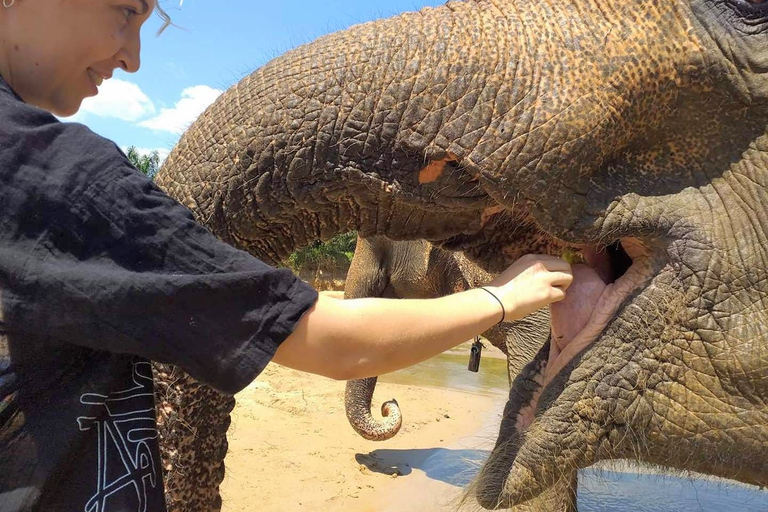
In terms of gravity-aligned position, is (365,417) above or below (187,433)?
above

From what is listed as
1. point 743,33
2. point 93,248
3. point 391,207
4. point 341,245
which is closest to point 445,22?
point 391,207

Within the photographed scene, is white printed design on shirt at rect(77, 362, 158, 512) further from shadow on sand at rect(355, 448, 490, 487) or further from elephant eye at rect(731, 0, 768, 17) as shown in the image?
shadow on sand at rect(355, 448, 490, 487)

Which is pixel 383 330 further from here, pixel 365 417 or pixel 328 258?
pixel 328 258

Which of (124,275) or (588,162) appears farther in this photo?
(588,162)

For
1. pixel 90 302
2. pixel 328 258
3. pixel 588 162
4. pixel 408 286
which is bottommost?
pixel 90 302

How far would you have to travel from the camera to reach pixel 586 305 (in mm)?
1884

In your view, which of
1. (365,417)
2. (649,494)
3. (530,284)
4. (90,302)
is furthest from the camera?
(365,417)

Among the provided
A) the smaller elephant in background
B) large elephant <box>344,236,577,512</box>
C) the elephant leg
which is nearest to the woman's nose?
the elephant leg

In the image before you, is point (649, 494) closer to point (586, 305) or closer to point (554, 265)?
point (586, 305)

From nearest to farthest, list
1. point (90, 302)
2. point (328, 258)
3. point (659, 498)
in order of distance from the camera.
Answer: point (90, 302), point (659, 498), point (328, 258)

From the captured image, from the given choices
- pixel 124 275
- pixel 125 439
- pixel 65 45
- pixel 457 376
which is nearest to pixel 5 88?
pixel 65 45

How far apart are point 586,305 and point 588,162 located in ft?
1.27

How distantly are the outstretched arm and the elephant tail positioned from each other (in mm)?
5063

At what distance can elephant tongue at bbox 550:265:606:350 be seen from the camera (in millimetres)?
1884
